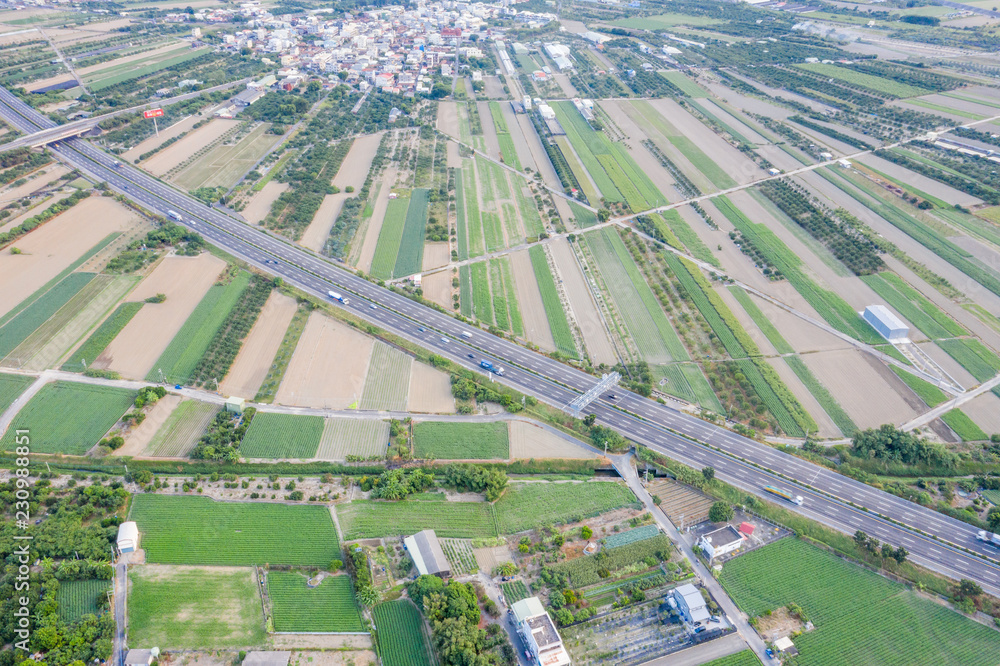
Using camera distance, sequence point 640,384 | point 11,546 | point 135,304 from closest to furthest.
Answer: point 11,546, point 640,384, point 135,304

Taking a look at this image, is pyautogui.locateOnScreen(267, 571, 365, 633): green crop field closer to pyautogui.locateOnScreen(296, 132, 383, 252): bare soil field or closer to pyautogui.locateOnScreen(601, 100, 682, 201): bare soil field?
pyautogui.locateOnScreen(296, 132, 383, 252): bare soil field

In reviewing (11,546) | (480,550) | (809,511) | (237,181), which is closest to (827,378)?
(809,511)

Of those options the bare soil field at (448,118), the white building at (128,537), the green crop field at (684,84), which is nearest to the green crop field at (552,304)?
the white building at (128,537)

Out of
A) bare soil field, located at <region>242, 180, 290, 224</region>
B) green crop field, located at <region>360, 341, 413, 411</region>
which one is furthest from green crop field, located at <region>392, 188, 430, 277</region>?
bare soil field, located at <region>242, 180, 290, 224</region>

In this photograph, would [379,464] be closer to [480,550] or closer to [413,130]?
[480,550]

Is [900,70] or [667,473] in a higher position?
[900,70]
